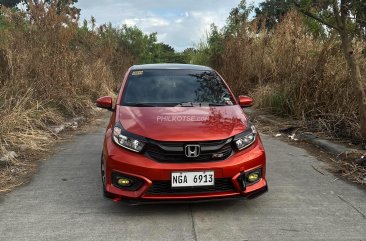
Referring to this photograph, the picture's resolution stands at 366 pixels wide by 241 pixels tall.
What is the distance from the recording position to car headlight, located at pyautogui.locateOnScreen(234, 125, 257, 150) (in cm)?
462

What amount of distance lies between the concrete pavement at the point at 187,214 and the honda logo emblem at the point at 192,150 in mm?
630

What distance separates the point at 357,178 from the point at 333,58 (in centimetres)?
433

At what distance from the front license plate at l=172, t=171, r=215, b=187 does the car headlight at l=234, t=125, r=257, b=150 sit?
46cm

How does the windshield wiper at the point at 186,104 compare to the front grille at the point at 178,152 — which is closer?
the front grille at the point at 178,152

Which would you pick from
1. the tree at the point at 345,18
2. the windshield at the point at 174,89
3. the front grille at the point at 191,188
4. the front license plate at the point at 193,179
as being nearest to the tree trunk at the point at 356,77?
the tree at the point at 345,18

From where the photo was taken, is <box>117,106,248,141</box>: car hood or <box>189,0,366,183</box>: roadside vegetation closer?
<box>117,106,248,141</box>: car hood

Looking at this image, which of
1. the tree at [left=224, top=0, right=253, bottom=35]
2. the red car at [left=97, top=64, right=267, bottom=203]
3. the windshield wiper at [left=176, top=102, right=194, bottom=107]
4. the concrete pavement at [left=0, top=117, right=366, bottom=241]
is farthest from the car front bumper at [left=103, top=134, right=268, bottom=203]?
the tree at [left=224, top=0, right=253, bottom=35]

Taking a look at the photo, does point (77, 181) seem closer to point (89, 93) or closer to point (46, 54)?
point (46, 54)

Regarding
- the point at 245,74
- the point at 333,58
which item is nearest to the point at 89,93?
the point at 245,74

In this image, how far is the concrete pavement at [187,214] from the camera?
4098 millimetres

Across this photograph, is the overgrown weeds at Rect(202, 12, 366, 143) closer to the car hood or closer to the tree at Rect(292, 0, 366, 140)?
the tree at Rect(292, 0, 366, 140)

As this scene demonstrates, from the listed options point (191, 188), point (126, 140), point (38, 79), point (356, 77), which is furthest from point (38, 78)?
point (191, 188)

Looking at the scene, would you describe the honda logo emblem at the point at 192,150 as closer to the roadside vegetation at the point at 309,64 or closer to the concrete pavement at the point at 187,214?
the concrete pavement at the point at 187,214

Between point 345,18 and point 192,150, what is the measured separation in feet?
13.0
